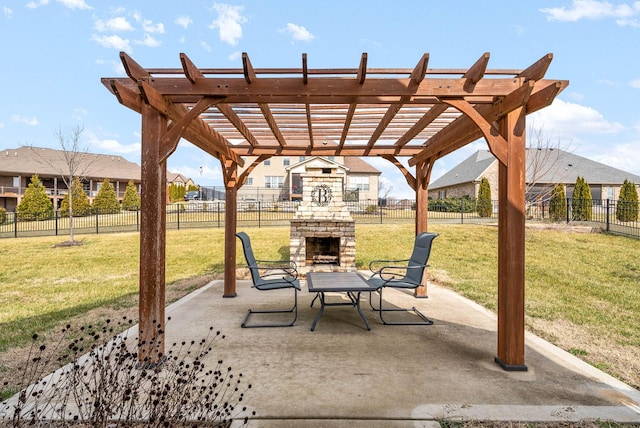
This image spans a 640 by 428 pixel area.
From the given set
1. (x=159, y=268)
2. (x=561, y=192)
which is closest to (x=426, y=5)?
(x=159, y=268)

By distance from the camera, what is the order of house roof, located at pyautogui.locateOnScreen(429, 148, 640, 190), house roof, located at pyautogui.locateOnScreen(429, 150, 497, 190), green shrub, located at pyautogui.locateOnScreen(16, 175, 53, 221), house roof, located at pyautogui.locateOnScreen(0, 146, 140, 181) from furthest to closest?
1. house roof, located at pyautogui.locateOnScreen(0, 146, 140, 181)
2. house roof, located at pyautogui.locateOnScreen(429, 150, 497, 190)
3. house roof, located at pyautogui.locateOnScreen(429, 148, 640, 190)
4. green shrub, located at pyautogui.locateOnScreen(16, 175, 53, 221)

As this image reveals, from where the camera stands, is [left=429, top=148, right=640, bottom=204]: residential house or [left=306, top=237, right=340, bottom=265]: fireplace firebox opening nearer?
[left=306, top=237, right=340, bottom=265]: fireplace firebox opening

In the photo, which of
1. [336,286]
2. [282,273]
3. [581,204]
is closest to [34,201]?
[282,273]

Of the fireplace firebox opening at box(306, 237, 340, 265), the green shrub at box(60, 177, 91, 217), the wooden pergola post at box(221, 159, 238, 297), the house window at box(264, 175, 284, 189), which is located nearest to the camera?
the wooden pergola post at box(221, 159, 238, 297)

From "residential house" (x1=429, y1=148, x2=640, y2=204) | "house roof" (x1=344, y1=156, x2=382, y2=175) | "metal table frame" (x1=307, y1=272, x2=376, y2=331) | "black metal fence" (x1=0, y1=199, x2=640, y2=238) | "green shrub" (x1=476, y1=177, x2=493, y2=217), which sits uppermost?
"house roof" (x1=344, y1=156, x2=382, y2=175)

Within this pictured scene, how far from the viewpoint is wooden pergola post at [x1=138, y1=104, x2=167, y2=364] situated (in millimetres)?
3166

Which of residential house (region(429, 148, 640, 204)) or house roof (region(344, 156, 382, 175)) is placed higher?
house roof (region(344, 156, 382, 175))

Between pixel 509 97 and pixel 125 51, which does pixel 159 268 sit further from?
pixel 509 97

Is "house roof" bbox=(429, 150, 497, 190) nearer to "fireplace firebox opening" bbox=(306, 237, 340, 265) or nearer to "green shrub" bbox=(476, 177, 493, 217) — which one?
"green shrub" bbox=(476, 177, 493, 217)

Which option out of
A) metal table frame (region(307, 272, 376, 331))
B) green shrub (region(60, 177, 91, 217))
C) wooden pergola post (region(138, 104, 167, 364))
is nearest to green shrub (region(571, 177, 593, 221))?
metal table frame (region(307, 272, 376, 331))

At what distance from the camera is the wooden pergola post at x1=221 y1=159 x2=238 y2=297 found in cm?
593

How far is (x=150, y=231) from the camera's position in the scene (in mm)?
3182

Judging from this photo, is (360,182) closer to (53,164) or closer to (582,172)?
(582,172)

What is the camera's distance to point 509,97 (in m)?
3.17
